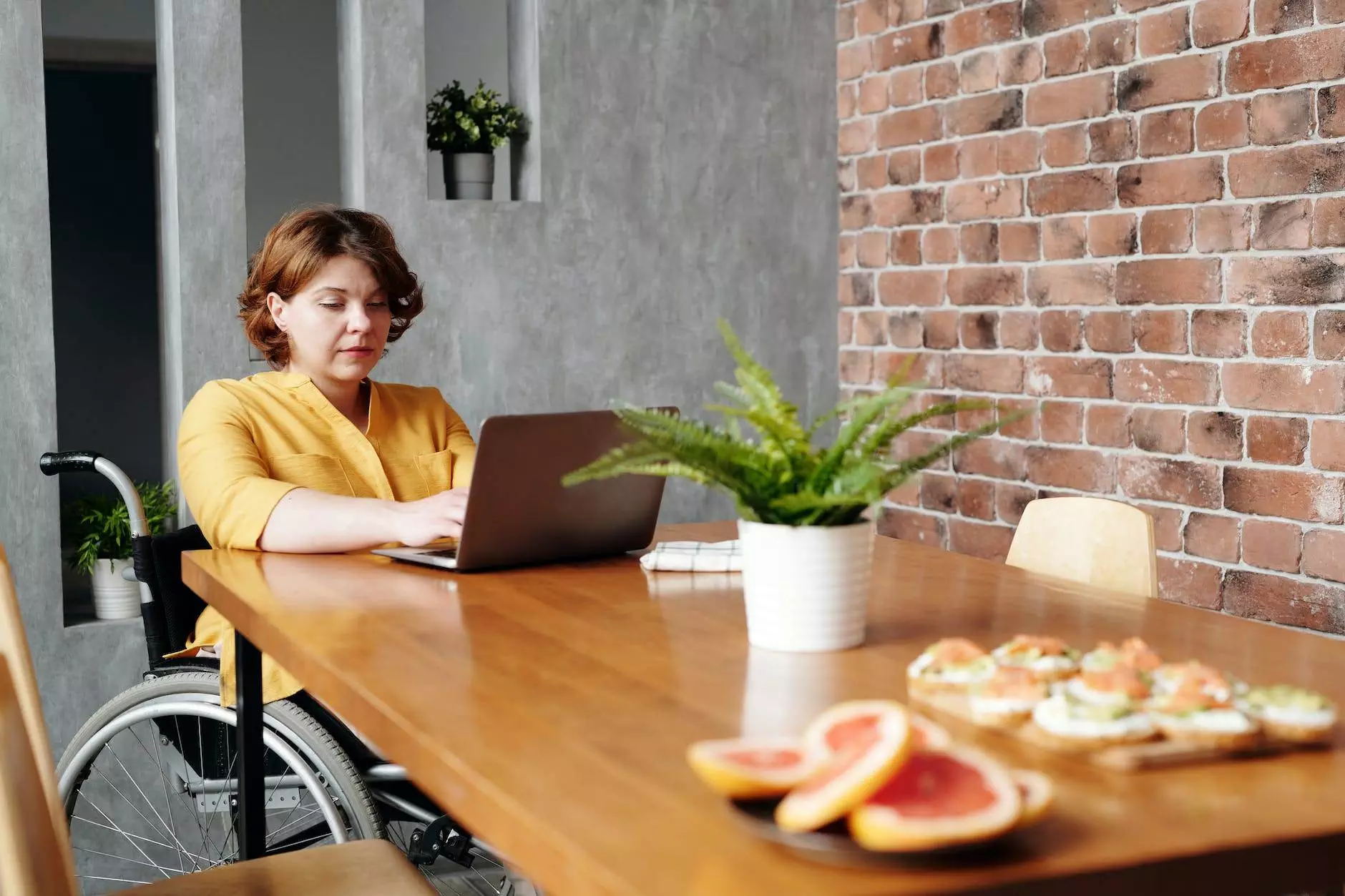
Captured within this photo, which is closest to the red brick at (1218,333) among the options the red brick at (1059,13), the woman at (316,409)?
the red brick at (1059,13)

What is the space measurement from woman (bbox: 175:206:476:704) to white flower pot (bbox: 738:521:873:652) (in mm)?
878

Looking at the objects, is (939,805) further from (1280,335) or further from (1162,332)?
(1162,332)

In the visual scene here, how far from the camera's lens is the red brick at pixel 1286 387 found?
2.44 meters

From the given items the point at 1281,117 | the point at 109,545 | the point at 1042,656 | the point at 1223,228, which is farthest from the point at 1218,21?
the point at 109,545

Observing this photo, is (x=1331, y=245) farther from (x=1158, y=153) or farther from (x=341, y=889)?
(x=341, y=889)

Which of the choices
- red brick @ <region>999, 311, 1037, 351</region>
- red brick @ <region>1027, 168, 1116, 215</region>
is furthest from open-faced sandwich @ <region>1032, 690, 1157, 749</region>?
red brick @ <region>999, 311, 1037, 351</region>

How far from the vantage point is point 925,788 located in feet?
2.65

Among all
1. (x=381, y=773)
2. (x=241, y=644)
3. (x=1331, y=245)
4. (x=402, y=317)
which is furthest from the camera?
(x=402, y=317)

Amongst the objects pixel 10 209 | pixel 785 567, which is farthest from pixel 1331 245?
pixel 10 209

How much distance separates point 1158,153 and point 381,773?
190cm

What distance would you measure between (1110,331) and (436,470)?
143 cm

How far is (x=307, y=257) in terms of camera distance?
236 centimetres

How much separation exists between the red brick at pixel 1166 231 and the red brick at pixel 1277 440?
382mm

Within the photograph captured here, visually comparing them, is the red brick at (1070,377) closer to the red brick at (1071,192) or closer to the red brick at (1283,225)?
the red brick at (1071,192)
